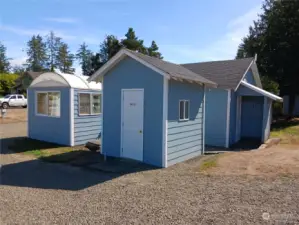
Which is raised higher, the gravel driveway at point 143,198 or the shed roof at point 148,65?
the shed roof at point 148,65

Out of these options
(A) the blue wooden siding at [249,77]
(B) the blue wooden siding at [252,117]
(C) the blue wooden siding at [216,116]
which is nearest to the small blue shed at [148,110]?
(C) the blue wooden siding at [216,116]

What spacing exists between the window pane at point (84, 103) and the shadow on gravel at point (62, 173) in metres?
4.04

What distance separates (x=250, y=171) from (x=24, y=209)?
6146 mm

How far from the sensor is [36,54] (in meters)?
75.6

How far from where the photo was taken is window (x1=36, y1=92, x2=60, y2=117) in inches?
529

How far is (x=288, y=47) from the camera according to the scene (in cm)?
2173

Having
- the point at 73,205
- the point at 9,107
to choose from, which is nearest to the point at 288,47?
the point at 73,205

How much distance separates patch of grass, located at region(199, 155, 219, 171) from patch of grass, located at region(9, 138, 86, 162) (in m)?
4.65

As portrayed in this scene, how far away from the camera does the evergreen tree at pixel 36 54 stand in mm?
75188

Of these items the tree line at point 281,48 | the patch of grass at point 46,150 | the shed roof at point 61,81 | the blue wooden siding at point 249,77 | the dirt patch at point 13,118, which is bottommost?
the patch of grass at point 46,150

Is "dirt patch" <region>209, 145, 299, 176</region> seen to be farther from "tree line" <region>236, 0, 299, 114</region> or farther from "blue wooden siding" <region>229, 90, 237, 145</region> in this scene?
"tree line" <region>236, 0, 299, 114</region>

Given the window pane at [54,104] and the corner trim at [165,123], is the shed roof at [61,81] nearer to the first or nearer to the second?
the window pane at [54,104]

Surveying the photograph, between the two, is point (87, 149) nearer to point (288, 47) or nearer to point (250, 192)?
point (250, 192)

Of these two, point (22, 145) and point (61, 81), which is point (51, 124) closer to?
point (22, 145)
